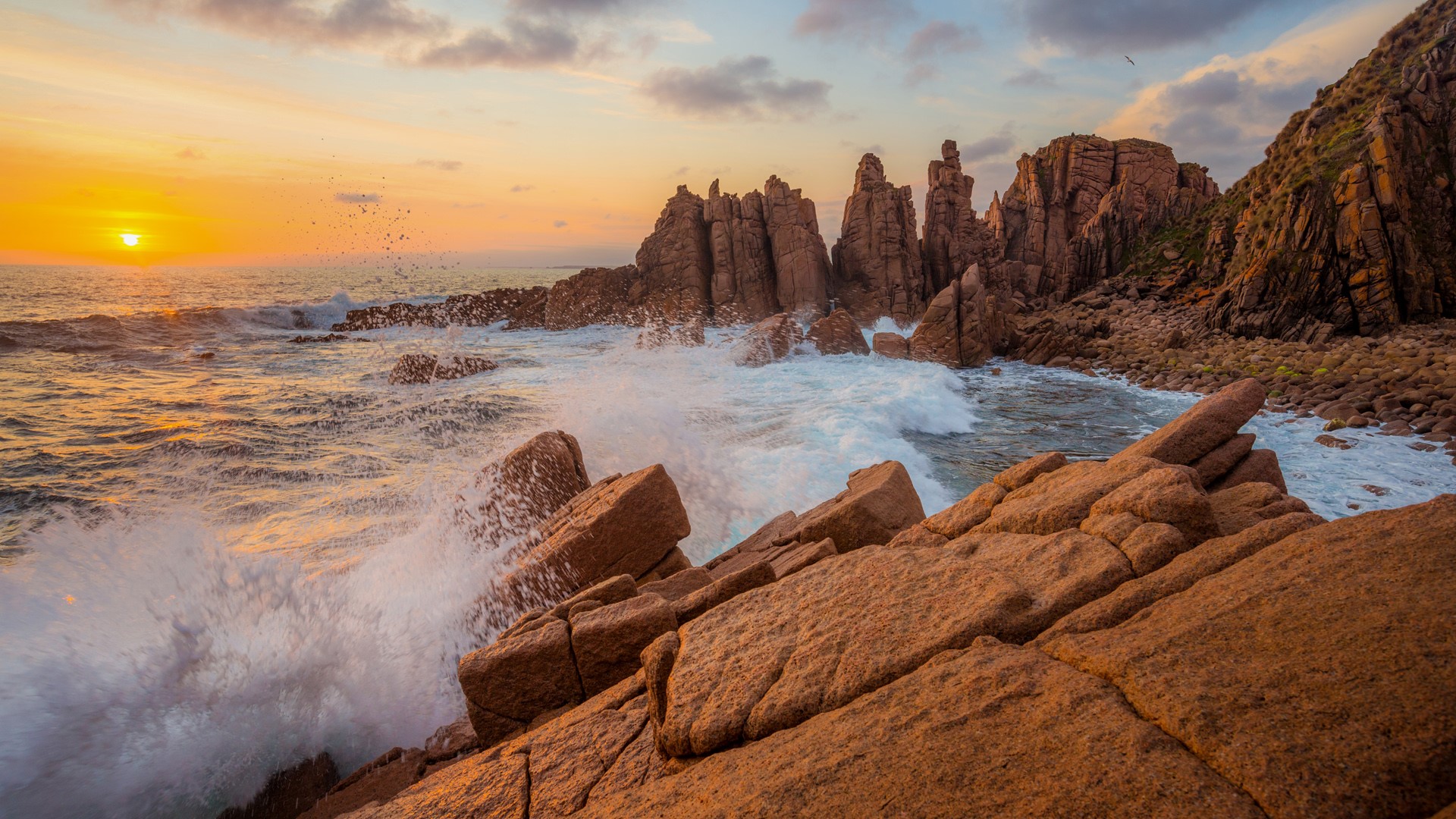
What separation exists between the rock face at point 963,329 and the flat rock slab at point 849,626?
30.7 m

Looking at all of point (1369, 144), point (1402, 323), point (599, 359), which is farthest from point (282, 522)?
point (1369, 144)

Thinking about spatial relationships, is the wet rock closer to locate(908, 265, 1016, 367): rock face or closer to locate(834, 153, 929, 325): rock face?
locate(908, 265, 1016, 367): rock face

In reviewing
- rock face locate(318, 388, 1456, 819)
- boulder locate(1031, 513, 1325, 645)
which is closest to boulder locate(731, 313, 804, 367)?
rock face locate(318, 388, 1456, 819)

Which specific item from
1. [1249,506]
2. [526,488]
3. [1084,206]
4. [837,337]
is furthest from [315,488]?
[1084,206]

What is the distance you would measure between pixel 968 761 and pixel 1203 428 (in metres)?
6.80

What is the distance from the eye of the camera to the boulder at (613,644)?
17.8 ft

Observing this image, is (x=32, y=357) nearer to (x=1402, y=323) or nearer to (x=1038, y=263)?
(x=1402, y=323)

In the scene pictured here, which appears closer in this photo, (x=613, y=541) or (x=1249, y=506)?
(x=1249, y=506)

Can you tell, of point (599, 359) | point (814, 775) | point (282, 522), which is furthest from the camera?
point (599, 359)

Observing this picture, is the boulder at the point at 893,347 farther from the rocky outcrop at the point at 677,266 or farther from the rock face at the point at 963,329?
the rocky outcrop at the point at 677,266

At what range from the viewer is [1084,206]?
195ft

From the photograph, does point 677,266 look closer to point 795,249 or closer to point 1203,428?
point 795,249

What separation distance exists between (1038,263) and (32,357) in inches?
2740

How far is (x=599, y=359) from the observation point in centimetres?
3494
